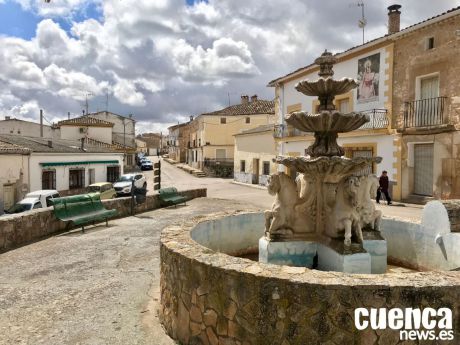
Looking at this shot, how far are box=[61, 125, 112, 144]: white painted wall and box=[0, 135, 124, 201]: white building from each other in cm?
1104

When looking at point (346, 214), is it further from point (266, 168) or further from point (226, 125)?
point (226, 125)

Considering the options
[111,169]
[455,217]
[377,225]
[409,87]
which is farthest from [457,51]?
[111,169]

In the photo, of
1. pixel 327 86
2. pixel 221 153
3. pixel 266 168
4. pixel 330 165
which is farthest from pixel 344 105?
pixel 221 153

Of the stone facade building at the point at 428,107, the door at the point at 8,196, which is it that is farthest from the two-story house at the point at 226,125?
the stone facade building at the point at 428,107

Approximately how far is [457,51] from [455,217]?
344 inches

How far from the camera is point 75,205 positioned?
33.3 ft

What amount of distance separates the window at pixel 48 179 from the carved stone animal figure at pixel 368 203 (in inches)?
834

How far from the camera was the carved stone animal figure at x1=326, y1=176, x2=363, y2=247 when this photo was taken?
5.35 m

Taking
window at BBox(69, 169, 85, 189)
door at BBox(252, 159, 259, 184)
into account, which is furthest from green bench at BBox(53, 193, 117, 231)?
door at BBox(252, 159, 259, 184)

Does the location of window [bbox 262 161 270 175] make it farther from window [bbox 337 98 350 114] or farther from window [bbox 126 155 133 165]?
window [bbox 126 155 133 165]

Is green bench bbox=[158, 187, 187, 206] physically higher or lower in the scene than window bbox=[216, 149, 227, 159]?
lower

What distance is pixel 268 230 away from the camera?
5.85m

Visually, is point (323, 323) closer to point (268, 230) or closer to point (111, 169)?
point (268, 230)

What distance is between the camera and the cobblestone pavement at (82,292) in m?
4.36
